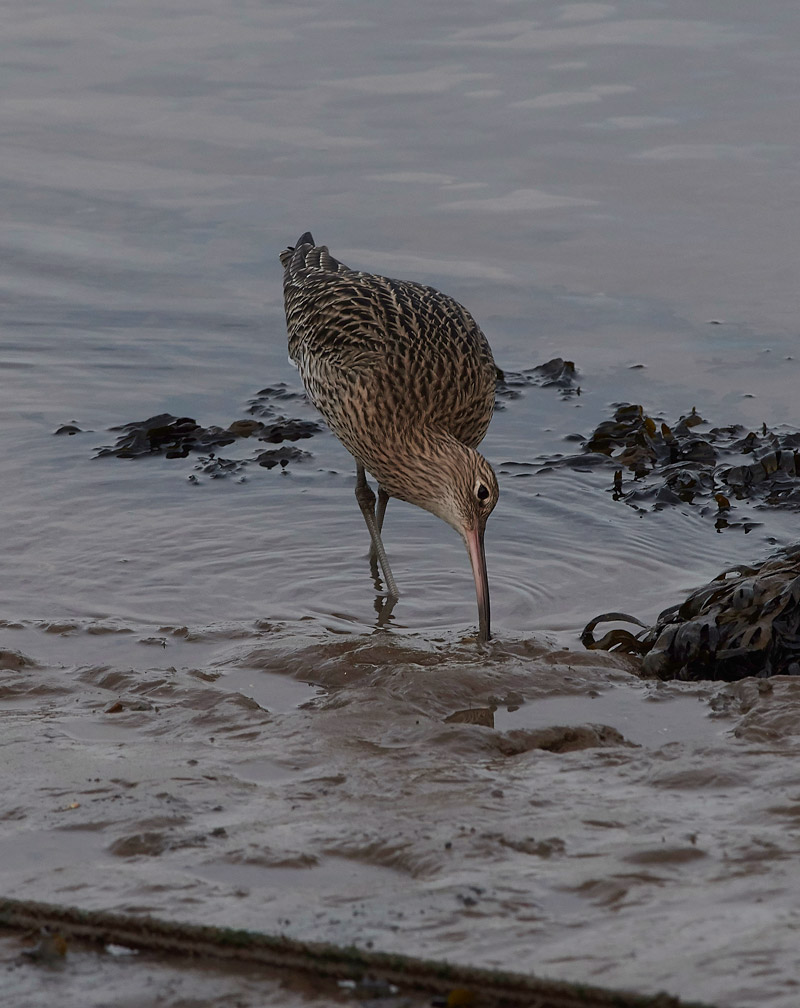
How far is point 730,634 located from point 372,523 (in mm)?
2365

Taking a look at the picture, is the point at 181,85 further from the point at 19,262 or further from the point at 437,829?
the point at 437,829

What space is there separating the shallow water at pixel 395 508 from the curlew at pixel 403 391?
469 mm

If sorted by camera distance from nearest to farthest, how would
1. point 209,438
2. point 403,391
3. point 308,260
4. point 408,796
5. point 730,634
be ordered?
point 408,796, point 730,634, point 403,391, point 308,260, point 209,438

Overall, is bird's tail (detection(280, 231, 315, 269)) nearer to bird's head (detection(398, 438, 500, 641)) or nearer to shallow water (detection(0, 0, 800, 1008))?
shallow water (detection(0, 0, 800, 1008))

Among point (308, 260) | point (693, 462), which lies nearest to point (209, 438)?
point (308, 260)

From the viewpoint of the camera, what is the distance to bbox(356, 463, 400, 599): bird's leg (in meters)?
6.64

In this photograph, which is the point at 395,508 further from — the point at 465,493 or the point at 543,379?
the point at 543,379

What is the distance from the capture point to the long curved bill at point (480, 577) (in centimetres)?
578

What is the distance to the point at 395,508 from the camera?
8.16 metres

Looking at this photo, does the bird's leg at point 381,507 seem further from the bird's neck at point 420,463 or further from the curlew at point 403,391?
the bird's neck at point 420,463

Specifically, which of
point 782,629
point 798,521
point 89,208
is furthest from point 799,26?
point 782,629

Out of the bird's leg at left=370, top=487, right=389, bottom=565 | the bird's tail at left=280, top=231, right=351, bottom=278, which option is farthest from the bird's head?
the bird's tail at left=280, top=231, right=351, bottom=278

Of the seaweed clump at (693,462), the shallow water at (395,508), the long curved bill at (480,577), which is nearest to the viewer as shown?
the shallow water at (395,508)

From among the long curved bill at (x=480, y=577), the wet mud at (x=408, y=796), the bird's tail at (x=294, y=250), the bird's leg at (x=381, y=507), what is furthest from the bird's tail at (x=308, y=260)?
the wet mud at (x=408, y=796)
